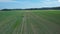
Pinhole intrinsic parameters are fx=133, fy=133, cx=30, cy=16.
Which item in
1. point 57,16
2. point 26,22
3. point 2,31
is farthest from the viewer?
point 57,16

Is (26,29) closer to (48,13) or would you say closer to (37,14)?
(37,14)

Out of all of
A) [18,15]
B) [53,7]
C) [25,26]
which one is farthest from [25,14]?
[53,7]

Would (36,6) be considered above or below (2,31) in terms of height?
above

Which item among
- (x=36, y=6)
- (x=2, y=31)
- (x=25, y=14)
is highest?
(x=36, y=6)

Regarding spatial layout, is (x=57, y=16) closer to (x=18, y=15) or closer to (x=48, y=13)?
(x=48, y=13)

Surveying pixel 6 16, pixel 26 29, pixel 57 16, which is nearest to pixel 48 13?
pixel 57 16

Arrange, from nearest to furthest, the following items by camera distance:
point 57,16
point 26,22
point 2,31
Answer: point 2,31
point 26,22
point 57,16

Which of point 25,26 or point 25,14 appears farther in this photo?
point 25,14
